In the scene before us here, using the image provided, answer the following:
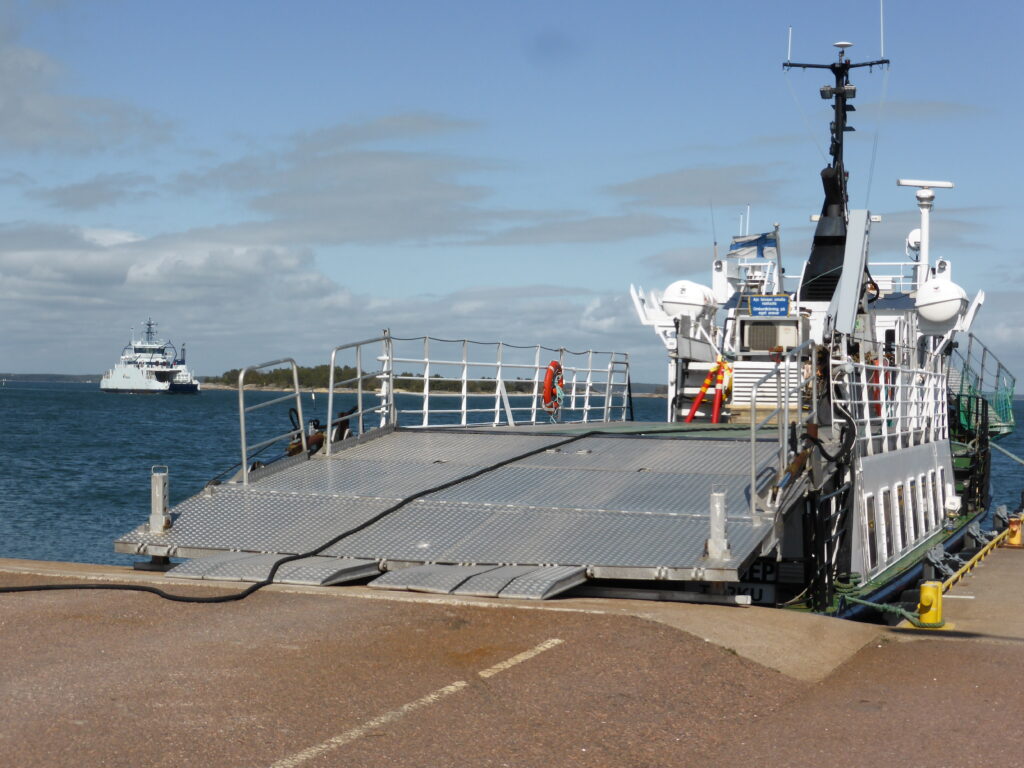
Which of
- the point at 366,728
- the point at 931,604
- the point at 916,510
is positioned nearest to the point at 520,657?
the point at 366,728

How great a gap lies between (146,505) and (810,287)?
20.0m

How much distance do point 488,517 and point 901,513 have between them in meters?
7.31

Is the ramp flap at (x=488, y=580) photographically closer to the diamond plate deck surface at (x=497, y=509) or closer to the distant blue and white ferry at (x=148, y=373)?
the diamond plate deck surface at (x=497, y=509)

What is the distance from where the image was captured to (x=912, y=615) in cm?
973

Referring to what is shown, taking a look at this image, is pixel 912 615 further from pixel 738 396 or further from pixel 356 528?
pixel 738 396

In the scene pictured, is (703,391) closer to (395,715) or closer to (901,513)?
(901,513)

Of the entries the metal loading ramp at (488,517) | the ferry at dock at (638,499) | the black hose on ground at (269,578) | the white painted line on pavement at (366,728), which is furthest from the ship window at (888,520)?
the white painted line on pavement at (366,728)

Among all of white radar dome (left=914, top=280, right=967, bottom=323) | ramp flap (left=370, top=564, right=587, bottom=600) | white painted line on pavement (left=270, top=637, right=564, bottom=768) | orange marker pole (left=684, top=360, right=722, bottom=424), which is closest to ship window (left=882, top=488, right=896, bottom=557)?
orange marker pole (left=684, top=360, right=722, bottom=424)

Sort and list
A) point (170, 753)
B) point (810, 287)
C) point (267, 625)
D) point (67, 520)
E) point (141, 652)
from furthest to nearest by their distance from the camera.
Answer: point (67, 520)
point (810, 287)
point (267, 625)
point (141, 652)
point (170, 753)

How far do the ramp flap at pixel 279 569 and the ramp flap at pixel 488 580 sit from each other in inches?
10.5

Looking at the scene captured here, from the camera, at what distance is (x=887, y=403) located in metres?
14.2

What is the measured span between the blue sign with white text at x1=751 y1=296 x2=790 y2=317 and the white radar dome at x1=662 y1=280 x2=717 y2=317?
2.45 m

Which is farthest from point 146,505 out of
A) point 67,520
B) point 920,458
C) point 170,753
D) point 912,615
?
point 170,753

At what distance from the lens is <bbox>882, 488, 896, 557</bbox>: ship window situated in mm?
14734
